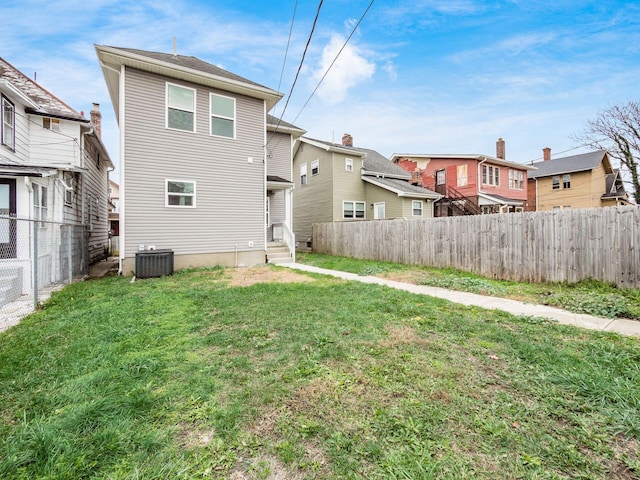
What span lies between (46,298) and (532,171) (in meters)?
33.8

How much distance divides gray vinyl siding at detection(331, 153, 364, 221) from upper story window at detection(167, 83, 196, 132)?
994 cm

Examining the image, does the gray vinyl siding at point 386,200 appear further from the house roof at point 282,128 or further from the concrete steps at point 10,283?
the concrete steps at point 10,283

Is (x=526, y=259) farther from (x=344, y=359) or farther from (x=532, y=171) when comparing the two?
(x=532, y=171)

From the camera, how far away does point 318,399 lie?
2430 mm

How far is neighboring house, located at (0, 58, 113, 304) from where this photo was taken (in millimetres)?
6980

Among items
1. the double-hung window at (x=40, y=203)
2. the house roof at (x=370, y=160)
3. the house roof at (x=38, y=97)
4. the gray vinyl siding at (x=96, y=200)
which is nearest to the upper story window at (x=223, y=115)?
the house roof at (x=38, y=97)

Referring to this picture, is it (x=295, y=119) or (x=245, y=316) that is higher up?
(x=295, y=119)

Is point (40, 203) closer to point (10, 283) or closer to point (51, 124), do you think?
point (10, 283)

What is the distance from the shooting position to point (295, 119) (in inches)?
386

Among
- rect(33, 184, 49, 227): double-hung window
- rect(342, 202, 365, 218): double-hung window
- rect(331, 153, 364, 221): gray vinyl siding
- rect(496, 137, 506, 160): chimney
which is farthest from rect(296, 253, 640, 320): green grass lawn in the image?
rect(496, 137, 506, 160): chimney

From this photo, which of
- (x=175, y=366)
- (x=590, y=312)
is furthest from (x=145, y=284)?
(x=590, y=312)

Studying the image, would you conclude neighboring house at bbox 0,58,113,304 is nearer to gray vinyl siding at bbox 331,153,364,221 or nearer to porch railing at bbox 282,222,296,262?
porch railing at bbox 282,222,296,262

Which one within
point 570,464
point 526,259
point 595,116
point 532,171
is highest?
point 595,116

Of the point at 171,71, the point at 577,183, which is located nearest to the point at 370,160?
the point at 171,71
